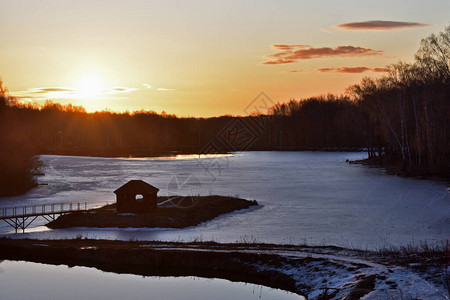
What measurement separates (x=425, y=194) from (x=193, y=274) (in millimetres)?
34874

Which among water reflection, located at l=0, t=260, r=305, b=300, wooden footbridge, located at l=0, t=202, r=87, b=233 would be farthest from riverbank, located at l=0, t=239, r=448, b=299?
wooden footbridge, located at l=0, t=202, r=87, b=233

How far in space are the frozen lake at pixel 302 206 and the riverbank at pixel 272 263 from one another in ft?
16.1

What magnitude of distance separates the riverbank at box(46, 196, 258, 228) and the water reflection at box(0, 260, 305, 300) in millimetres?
12551

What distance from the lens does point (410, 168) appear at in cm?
7188

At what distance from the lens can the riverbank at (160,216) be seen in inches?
1414

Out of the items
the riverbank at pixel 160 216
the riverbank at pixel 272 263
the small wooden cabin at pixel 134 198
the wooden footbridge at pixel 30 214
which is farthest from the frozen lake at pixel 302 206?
the riverbank at pixel 272 263

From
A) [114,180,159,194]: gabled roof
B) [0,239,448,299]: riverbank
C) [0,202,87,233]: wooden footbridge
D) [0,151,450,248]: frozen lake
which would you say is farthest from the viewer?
[114,180,159,194]: gabled roof

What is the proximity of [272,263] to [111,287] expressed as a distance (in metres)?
6.59

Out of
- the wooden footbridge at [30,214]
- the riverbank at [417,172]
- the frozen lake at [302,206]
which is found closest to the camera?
the frozen lake at [302,206]

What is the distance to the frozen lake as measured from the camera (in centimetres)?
3127

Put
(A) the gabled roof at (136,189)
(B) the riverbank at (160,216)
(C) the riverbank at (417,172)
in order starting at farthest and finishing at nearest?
(C) the riverbank at (417,172) → (A) the gabled roof at (136,189) → (B) the riverbank at (160,216)

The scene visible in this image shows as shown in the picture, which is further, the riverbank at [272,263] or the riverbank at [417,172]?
the riverbank at [417,172]

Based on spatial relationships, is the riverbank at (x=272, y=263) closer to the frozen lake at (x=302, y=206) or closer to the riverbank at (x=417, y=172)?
the frozen lake at (x=302, y=206)

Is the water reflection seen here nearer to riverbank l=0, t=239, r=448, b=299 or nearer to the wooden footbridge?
riverbank l=0, t=239, r=448, b=299
